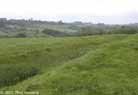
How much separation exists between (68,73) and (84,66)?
2329mm

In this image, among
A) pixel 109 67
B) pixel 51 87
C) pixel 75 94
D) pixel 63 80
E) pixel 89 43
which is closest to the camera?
pixel 75 94

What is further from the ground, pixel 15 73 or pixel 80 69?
pixel 80 69

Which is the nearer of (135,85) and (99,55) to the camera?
(135,85)

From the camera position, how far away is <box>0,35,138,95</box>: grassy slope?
18.2 meters

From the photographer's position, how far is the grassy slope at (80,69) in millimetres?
18188

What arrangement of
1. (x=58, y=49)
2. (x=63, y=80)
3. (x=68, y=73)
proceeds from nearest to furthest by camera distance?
(x=63, y=80), (x=68, y=73), (x=58, y=49)

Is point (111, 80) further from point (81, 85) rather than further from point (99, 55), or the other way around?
point (99, 55)

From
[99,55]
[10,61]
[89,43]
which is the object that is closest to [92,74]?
[99,55]

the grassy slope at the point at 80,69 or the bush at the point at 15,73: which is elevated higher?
the grassy slope at the point at 80,69

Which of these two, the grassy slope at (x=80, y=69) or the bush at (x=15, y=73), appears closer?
the grassy slope at (x=80, y=69)

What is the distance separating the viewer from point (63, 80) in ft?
65.2

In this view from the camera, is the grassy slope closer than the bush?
Yes

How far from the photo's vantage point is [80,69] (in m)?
22.7

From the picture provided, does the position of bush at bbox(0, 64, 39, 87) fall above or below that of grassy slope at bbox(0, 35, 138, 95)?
below
